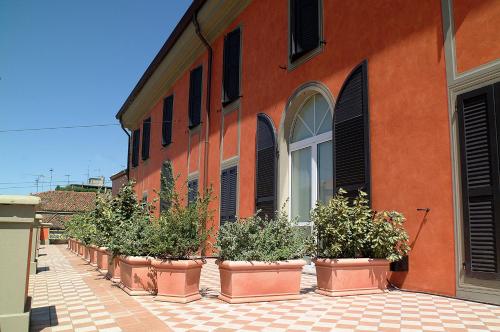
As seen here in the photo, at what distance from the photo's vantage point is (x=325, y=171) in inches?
324

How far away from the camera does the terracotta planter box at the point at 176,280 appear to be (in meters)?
5.23

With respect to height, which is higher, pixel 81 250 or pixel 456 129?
pixel 456 129

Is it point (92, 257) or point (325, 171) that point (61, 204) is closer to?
point (92, 257)

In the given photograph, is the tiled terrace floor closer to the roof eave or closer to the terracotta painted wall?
the terracotta painted wall

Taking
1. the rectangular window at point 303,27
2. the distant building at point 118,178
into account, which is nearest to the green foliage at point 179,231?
the rectangular window at point 303,27

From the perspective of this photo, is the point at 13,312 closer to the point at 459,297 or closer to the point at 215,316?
the point at 215,316

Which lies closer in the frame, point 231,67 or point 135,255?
point 135,255

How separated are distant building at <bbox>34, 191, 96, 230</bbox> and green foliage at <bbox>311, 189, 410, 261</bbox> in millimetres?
35911

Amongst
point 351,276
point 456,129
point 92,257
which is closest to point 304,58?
point 456,129

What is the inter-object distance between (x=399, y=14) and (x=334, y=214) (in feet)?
10.5

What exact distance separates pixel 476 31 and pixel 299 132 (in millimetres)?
4351

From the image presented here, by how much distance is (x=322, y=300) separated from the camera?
17.5 feet

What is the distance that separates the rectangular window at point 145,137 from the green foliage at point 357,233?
16.1 m

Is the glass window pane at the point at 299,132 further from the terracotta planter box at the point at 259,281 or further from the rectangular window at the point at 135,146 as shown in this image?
the rectangular window at the point at 135,146
